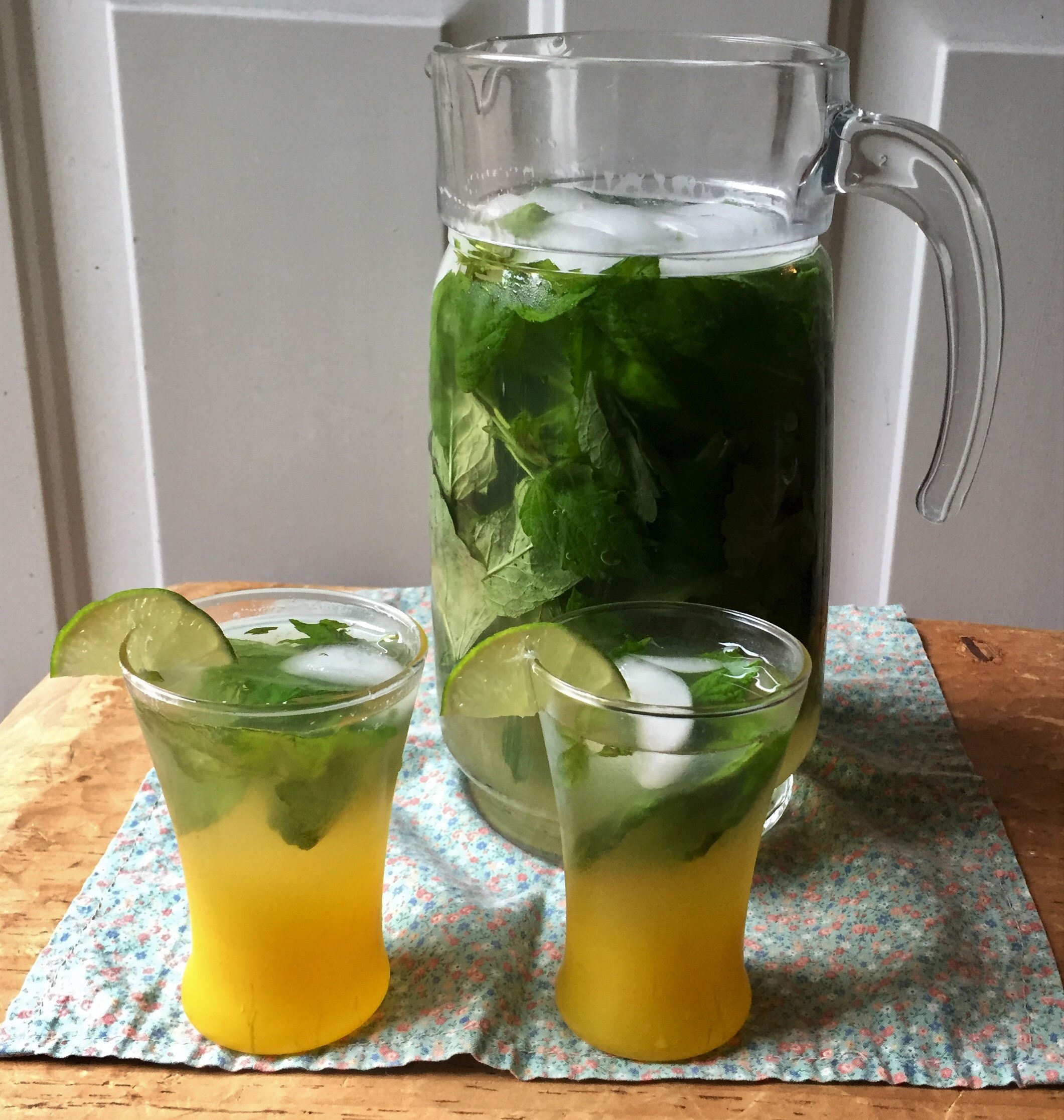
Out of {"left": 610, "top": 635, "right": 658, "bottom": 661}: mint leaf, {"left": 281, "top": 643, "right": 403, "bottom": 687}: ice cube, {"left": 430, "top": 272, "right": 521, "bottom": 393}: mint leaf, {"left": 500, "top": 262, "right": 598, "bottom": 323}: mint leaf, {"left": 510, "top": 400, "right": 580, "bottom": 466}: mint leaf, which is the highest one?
{"left": 500, "top": 262, "right": 598, "bottom": 323}: mint leaf

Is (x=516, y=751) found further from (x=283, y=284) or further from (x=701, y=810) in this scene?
(x=283, y=284)

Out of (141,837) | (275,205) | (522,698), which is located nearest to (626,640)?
(522,698)

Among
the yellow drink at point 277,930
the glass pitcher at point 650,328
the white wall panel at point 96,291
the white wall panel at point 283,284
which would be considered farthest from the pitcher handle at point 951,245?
the white wall panel at point 96,291

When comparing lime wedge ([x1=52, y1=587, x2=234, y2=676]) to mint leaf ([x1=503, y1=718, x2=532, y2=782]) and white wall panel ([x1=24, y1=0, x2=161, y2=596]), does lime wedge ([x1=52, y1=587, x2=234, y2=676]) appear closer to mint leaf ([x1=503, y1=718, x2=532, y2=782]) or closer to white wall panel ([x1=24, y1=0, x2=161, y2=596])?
mint leaf ([x1=503, y1=718, x2=532, y2=782])

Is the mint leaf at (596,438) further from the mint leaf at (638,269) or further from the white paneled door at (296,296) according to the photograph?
the white paneled door at (296,296)

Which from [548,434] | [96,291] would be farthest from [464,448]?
[96,291]

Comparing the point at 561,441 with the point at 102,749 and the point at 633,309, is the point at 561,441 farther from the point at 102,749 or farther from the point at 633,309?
the point at 102,749

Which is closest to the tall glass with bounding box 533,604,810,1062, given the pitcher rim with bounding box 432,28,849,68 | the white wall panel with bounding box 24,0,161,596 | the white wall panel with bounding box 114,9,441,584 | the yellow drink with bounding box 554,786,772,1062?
the yellow drink with bounding box 554,786,772,1062
